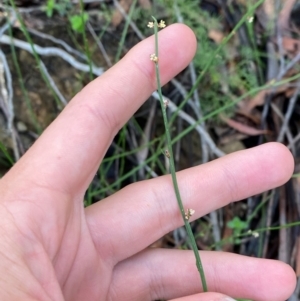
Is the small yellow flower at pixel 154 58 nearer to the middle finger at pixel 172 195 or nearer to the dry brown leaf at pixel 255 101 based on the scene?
the middle finger at pixel 172 195

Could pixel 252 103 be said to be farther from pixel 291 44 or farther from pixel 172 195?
pixel 172 195

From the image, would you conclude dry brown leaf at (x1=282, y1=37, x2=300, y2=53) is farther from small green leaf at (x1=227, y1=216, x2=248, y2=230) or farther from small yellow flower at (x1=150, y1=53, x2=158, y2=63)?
small yellow flower at (x1=150, y1=53, x2=158, y2=63)

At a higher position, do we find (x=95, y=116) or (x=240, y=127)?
(x=95, y=116)

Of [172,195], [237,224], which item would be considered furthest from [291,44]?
[172,195]

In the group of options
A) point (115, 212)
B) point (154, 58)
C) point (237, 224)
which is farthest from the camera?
point (237, 224)

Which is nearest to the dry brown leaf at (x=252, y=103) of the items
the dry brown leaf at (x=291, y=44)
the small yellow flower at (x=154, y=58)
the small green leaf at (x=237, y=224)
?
the dry brown leaf at (x=291, y=44)

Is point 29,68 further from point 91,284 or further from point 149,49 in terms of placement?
point 91,284

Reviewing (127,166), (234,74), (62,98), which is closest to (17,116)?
(62,98)
